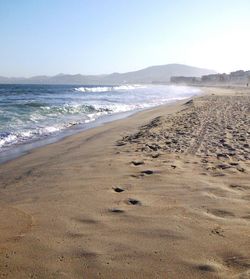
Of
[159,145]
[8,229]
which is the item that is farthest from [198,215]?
[159,145]

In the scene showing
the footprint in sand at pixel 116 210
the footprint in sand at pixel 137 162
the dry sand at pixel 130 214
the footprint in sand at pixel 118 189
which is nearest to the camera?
the dry sand at pixel 130 214

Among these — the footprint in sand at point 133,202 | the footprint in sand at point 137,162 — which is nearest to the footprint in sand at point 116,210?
the footprint in sand at point 133,202

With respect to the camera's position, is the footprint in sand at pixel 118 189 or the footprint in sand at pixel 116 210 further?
the footprint in sand at pixel 118 189

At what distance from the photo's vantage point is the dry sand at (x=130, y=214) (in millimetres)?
2803

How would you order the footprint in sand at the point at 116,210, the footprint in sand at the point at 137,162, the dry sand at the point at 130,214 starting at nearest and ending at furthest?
the dry sand at the point at 130,214
the footprint in sand at the point at 116,210
the footprint in sand at the point at 137,162

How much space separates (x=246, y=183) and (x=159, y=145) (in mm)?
2921

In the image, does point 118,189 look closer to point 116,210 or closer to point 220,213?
point 116,210

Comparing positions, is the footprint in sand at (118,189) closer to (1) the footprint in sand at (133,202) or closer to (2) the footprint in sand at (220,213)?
(1) the footprint in sand at (133,202)

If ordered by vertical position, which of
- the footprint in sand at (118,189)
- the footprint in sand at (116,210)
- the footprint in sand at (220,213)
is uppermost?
the footprint in sand at (220,213)

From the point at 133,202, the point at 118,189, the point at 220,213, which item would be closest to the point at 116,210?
the point at 133,202

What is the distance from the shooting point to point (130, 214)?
379 centimetres

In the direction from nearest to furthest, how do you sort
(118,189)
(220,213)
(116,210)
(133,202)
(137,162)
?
(220,213)
(116,210)
(133,202)
(118,189)
(137,162)

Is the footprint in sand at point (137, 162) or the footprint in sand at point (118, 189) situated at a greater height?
the footprint in sand at point (137, 162)

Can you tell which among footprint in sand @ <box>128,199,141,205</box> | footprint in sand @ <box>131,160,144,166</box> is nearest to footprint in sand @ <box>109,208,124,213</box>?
footprint in sand @ <box>128,199,141,205</box>
